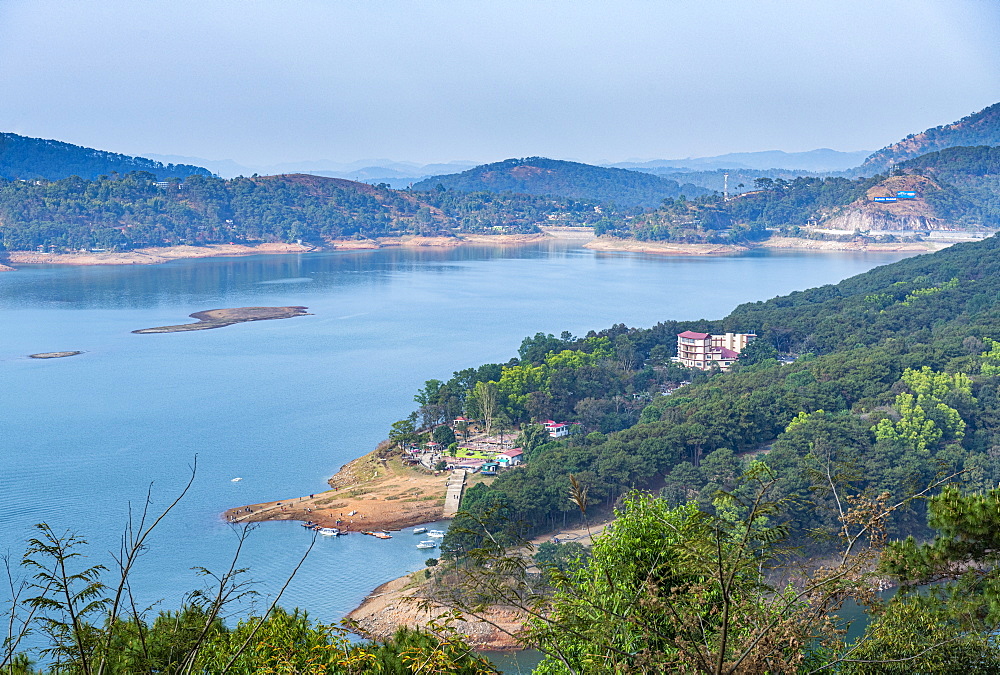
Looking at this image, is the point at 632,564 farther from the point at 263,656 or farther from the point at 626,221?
the point at 626,221

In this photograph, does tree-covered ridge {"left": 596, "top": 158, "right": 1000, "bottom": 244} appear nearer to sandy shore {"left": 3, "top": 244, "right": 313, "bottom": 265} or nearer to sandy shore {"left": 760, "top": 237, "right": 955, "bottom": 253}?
sandy shore {"left": 760, "top": 237, "right": 955, "bottom": 253}

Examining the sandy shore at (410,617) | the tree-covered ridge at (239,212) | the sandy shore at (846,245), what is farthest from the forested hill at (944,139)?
the sandy shore at (410,617)

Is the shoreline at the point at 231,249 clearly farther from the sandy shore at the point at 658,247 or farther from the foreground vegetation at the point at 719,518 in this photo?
the foreground vegetation at the point at 719,518

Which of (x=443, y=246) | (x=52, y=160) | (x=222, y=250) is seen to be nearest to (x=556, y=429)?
(x=222, y=250)

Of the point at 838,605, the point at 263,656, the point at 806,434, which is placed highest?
the point at 838,605

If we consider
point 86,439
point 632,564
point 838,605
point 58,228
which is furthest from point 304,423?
point 58,228

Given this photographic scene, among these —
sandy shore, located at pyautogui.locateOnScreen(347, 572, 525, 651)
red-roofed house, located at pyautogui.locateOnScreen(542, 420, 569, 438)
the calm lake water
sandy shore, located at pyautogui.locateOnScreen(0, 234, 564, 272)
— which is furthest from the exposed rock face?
sandy shore, located at pyautogui.locateOnScreen(347, 572, 525, 651)
